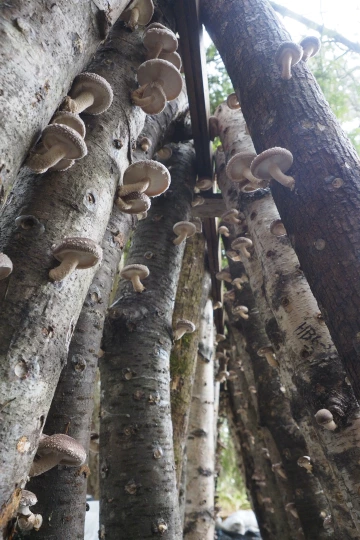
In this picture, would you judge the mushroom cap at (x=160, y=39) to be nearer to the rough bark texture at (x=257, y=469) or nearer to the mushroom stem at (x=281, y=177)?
the mushroom stem at (x=281, y=177)

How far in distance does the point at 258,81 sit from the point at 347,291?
5.45 ft

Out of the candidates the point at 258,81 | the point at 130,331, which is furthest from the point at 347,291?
the point at 130,331

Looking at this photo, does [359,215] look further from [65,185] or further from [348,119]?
[348,119]

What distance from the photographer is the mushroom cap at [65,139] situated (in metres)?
1.67

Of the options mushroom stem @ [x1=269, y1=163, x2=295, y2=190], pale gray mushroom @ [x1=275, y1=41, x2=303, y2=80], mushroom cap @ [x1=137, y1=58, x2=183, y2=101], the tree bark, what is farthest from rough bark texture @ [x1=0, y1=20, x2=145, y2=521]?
the tree bark

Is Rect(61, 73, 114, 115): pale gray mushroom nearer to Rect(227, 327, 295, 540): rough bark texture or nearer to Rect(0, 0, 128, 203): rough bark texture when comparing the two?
Rect(0, 0, 128, 203): rough bark texture

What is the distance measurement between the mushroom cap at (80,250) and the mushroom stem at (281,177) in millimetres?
1097

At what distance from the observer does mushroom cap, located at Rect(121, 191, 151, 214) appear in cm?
225

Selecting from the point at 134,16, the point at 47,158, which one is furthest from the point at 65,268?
the point at 134,16

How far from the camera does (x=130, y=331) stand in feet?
10.6

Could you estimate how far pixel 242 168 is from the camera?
2.93 meters

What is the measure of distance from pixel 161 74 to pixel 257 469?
716 cm

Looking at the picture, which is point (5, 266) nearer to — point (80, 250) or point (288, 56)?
point (80, 250)

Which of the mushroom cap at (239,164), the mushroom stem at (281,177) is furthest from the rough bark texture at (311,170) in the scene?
the mushroom cap at (239,164)
